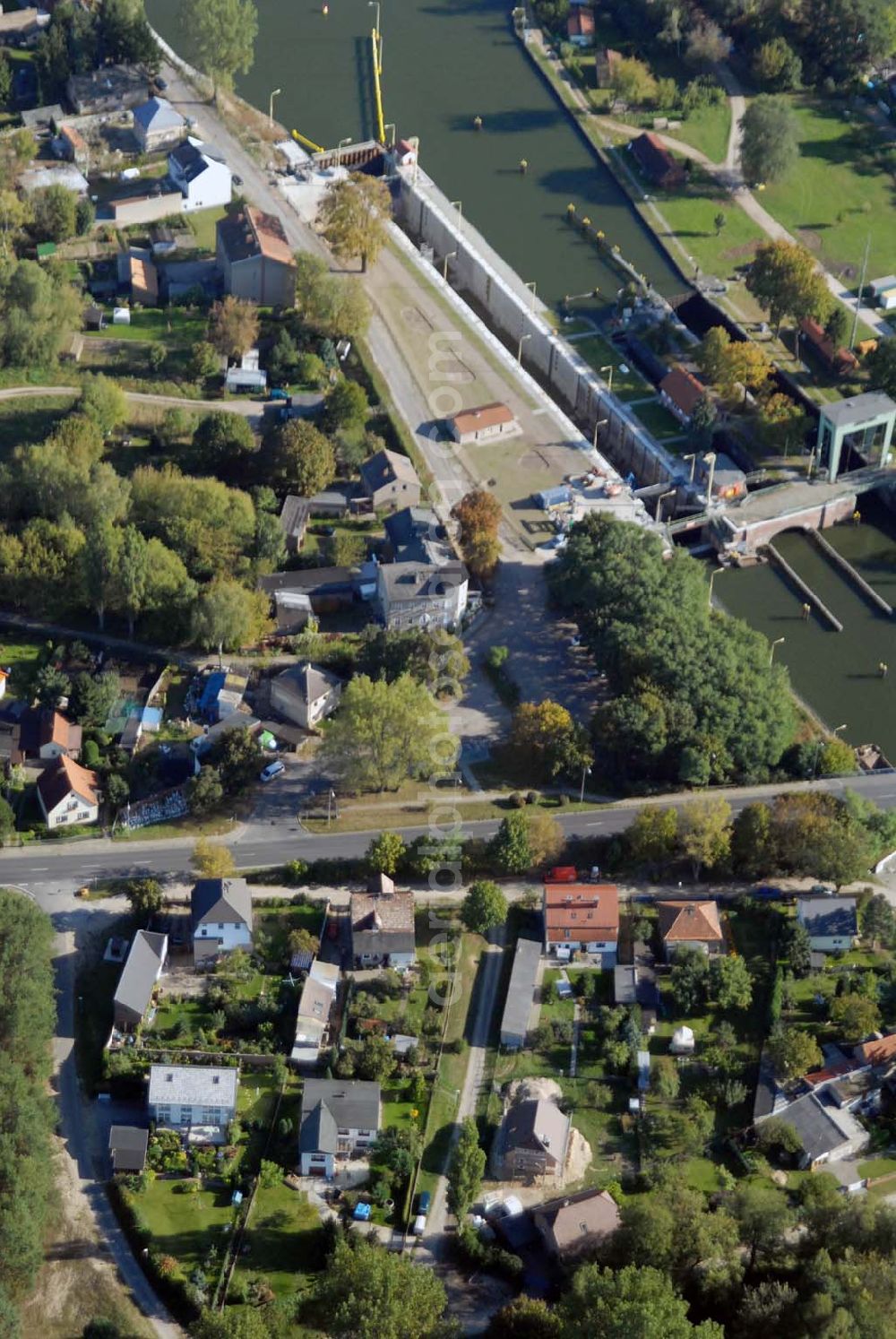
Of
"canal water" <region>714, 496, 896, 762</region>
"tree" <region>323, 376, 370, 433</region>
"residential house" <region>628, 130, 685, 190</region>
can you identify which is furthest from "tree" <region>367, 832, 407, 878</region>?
"residential house" <region>628, 130, 685, 190</region>

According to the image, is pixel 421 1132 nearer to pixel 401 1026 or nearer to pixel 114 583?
pixel 401 1026

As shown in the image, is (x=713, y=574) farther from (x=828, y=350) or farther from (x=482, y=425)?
(x=828, y=350)

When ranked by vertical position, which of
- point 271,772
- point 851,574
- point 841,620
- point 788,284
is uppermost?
point 788,284

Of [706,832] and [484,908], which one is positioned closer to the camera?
[484,908]

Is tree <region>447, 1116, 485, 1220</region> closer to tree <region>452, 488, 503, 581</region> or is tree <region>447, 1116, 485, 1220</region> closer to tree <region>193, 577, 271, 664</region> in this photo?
tree <region>193, 577, 271, 664</region>

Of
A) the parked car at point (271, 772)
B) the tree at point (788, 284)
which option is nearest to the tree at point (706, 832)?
the parked car at point (271, 772)

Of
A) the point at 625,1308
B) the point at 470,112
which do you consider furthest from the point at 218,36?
the point at 625,1308
